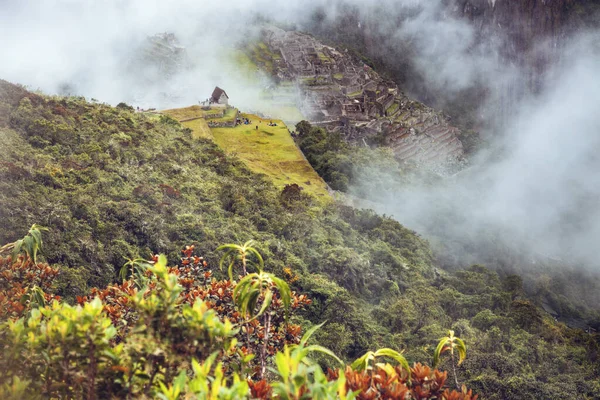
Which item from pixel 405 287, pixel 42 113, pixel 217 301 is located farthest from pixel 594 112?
pixel 217 301

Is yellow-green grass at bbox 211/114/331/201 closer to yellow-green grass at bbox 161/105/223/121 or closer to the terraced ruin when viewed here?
yellow-green grass at bbox 161/105/223/121

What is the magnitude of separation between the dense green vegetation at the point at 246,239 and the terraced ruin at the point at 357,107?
26.0 meters

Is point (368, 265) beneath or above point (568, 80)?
beneath

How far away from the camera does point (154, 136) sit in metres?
23.3

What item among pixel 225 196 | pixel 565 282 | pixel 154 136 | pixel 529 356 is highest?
pixel 565 282

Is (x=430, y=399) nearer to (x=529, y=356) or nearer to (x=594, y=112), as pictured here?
(x=529, y=356)

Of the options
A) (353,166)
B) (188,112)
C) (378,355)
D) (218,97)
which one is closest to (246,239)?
(378,355)

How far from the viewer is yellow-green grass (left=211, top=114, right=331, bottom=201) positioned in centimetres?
2947

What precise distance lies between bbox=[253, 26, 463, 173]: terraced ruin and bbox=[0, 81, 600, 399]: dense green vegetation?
26037mm

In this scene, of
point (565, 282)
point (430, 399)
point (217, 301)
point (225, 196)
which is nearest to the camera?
point (430, 399)

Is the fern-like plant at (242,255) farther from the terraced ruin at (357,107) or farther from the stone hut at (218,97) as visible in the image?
the terraced ruin at (357,107)

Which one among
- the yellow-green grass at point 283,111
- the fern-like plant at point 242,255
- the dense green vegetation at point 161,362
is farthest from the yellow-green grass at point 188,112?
the dense green vegetation at point 161,362

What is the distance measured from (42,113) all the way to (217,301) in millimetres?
16569

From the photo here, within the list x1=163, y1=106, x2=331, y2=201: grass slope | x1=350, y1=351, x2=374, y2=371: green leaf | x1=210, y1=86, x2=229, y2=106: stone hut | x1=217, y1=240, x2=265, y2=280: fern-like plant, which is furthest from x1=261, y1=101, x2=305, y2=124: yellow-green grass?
x1=350, y1=351, x2=374, y2=371: green leaf
